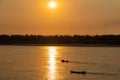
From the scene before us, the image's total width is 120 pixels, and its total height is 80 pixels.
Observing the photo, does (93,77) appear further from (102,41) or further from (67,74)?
(102,41)

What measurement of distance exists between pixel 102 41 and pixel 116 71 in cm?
11136

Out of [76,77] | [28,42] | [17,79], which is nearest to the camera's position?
[17,79]

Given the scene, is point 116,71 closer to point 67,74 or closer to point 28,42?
point 67,74

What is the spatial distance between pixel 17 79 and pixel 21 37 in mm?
143895

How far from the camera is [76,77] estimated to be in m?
57.6

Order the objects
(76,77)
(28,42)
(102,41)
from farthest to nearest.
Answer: (28,42) → (102,41) → (76,77)

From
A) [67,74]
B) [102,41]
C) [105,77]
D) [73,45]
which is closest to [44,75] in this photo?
[67,74]

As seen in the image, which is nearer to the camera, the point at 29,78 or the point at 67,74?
the point at 29,78

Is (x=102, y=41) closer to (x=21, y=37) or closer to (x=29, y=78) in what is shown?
(x=21, y=37)

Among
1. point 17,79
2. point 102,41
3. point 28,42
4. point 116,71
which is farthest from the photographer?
point 28,42

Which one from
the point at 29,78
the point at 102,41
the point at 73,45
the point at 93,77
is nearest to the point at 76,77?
the point at 93,77

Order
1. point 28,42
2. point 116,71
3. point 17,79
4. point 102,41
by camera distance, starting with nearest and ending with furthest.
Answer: point 17,79 < point 116,71 < point 102,41 < point 28,42

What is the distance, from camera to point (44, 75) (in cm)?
5947

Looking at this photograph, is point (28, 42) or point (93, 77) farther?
point (28, 42)
